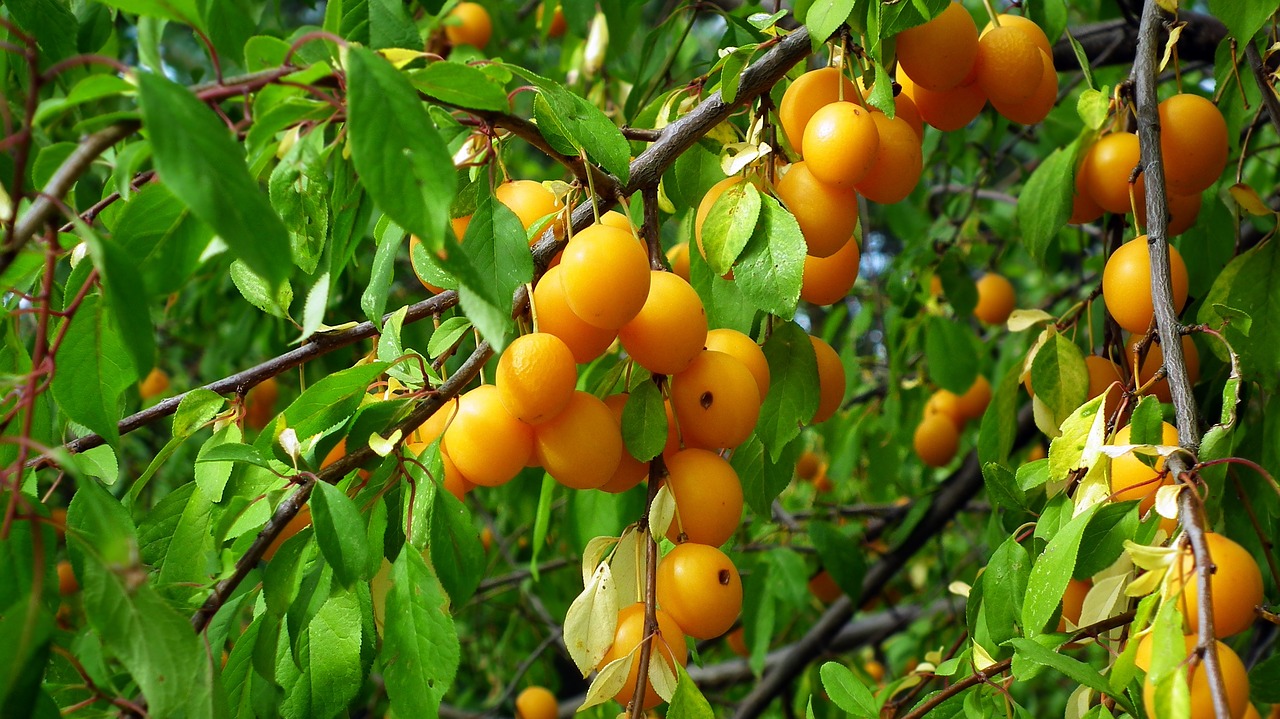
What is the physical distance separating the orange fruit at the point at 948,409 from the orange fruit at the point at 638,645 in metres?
1.51

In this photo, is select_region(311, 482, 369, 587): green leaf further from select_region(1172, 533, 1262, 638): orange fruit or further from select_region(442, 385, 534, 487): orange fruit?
select_region(1172, 533, 1262, 638): orange fruit

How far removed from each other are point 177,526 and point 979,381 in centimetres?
177

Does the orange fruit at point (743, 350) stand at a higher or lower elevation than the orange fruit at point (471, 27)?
A: higher

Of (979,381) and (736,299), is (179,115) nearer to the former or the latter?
(736,299)

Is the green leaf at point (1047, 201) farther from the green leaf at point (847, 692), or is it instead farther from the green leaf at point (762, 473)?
the green leaf at point (847, 692)

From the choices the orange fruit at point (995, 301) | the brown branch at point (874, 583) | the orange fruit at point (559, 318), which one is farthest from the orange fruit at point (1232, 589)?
the orange fruit at point (995, 301)

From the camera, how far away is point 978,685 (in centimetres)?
84

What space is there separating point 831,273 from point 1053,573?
0.35m

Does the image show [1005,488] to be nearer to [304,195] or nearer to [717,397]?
[717,397]

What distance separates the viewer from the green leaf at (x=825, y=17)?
2.70ft

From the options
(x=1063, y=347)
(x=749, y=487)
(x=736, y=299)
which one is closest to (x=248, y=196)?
(x=736, y=299)

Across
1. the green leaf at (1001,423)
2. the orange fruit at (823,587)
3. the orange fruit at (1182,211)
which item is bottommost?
the orange fruit at (823,587)

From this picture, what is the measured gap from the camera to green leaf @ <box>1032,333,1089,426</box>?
38.3 inches

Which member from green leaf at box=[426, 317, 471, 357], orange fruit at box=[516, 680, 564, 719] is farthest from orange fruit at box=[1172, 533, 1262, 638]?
orange fruit at box=[516, 680, 564, 719]
